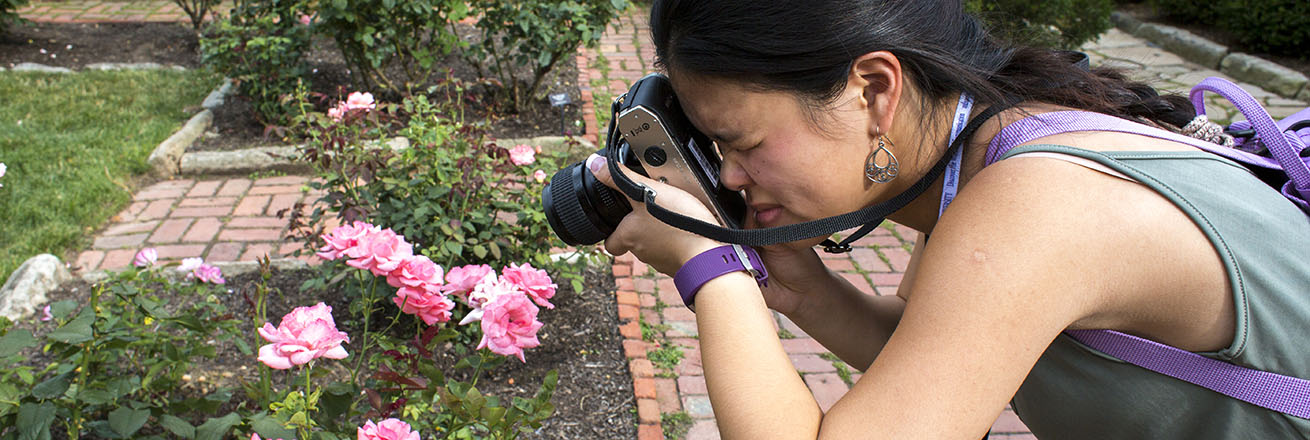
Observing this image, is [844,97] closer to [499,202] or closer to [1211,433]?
[1211,433]

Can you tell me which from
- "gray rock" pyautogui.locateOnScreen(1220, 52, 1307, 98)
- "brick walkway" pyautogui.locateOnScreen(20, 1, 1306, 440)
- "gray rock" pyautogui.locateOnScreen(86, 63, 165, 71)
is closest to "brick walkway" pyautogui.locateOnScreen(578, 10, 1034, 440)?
"brick walkway" pyautogui.locateOnScreen(20, 1, 1306, 440)

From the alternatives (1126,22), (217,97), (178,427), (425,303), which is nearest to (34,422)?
(178,427)

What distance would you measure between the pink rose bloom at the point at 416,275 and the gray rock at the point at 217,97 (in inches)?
A: 151

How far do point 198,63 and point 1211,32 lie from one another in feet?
23.5

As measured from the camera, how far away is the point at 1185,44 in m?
6.52

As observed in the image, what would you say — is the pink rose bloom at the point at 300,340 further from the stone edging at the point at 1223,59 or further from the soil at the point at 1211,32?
the soil at the point at 1211,32

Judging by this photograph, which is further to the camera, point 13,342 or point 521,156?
point 521,156

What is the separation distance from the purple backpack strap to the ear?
15cm

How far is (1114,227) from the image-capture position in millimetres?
1040

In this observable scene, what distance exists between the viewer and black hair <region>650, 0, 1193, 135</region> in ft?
3.79

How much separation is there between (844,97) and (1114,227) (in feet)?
1.19

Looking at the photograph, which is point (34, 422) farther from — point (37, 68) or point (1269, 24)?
point (1269, 24)

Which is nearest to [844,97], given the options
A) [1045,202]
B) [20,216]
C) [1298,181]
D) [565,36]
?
[1045,202]

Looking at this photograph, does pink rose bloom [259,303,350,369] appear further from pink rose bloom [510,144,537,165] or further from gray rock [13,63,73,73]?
gray rock [13,63,73,73]
